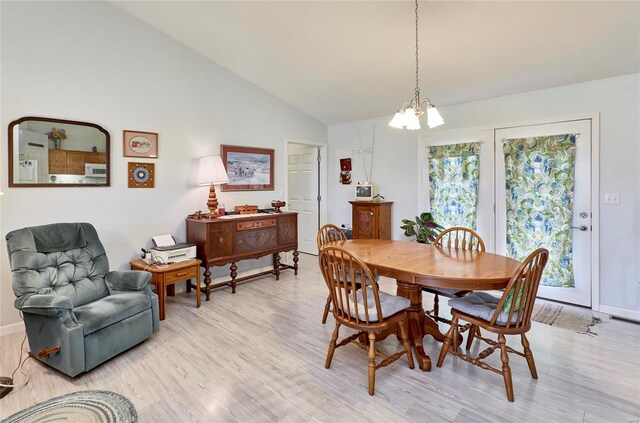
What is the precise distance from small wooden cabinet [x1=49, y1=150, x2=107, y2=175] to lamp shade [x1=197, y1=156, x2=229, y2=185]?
101cm

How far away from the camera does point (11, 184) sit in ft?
9.46

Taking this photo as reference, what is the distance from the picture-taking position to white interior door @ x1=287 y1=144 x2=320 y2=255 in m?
5.98

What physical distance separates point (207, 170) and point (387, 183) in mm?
2582

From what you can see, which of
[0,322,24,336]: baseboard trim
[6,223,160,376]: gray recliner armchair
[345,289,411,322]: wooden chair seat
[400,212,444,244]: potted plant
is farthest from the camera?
[400,212,444,244]: potted plant

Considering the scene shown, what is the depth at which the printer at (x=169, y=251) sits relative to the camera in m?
3.39

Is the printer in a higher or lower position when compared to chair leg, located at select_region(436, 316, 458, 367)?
higher

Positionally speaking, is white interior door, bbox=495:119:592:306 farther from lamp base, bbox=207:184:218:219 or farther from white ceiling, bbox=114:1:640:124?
lamp base, bbox=207:184:218:219

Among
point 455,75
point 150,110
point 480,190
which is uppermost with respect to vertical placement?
point 455,75

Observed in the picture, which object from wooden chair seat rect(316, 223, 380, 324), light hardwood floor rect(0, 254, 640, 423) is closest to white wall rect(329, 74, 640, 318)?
light hardwood floor rect(0, 254, 640, 423)

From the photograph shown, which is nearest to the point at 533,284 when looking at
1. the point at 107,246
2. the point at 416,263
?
the point at 416,263

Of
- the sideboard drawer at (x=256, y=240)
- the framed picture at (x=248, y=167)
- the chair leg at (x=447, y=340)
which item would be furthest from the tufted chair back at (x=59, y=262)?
the chair leg at (x=447, y=340)

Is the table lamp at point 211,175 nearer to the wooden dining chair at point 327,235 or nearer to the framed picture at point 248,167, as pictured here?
the framed picture at point 248,167

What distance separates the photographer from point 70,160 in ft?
10.5

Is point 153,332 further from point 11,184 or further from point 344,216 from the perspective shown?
point 344,216
